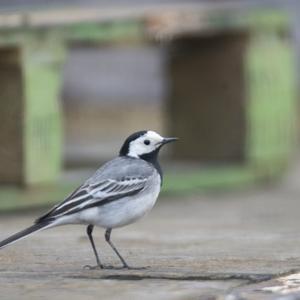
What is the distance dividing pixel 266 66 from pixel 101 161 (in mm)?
1803

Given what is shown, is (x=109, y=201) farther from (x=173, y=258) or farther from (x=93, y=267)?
(x=173, y=258)

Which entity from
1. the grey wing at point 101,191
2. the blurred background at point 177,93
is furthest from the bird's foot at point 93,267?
the blurred background at point 177,93

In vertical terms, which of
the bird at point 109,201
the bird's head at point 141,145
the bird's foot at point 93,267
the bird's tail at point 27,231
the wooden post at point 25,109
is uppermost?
the wooden post at point 25,109

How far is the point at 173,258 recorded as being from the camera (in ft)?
23.7

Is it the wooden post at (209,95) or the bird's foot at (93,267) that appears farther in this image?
the wooden post at (209,95)

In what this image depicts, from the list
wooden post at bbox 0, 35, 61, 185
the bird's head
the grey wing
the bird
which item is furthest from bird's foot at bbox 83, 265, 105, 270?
wooden post at bbox 0, 35, 61, 185

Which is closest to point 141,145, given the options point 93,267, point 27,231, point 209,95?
point 93,267

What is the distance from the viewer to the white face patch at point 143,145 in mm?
7551

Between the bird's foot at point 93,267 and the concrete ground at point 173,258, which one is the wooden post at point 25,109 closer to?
the concrete ground at point 173,258

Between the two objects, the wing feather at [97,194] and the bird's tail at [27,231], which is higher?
the wing feather at [97,194]

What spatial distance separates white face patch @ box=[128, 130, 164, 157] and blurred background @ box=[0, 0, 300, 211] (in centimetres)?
244

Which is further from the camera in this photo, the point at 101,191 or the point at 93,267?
the point at 101,191

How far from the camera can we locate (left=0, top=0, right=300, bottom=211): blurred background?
9.98 meters

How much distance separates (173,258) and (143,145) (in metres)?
0.72
